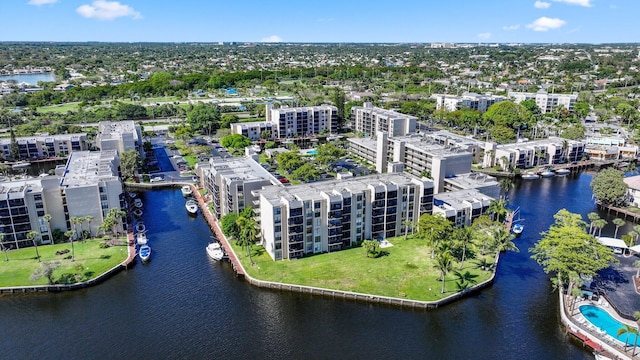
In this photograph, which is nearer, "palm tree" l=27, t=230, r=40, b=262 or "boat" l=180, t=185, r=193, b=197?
"palm tree" l=27, t=230, r=40, b=262

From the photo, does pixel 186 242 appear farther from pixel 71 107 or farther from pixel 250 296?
pixel 71 107

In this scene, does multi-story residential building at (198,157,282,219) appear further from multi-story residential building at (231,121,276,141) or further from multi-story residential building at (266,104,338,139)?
multi-story residential building at (266,104,338,139)

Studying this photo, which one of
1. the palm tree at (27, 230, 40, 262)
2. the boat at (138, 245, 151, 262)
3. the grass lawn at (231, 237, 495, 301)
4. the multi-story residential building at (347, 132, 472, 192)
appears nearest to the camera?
the grass lawn at (231, 237, 495, 301)

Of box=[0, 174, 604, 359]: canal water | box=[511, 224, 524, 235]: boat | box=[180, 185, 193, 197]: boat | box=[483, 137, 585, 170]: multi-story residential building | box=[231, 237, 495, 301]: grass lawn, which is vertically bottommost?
box=[0, 174, 604, 359]: canal water

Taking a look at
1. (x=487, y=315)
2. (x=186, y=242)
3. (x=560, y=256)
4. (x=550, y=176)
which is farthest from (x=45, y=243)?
(x=550, y=176)

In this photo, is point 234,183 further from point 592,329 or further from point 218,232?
point 592,329

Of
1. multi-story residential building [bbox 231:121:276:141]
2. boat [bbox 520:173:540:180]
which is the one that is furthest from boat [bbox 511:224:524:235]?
multi-story residential building [bbox 231:121:276:141]
